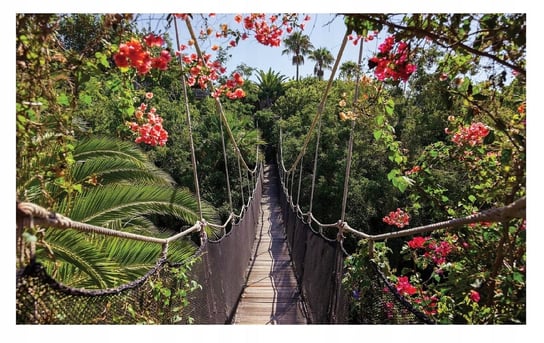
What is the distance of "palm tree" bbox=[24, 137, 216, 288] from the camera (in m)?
1.75

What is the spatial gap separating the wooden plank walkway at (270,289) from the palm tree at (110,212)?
0.83 metres

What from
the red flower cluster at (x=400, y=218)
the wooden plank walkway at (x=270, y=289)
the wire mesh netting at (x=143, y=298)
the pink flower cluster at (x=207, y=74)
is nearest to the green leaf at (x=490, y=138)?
the pink flower cluster at (x=207, y=74)

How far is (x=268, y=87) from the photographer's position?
19.4m

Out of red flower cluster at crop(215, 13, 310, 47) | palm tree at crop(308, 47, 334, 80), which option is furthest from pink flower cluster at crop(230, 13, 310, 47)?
palm tree at crop(308, 47, 334, 80)

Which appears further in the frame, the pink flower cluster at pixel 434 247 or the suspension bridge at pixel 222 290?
the pink flower cluster at pixel 434 247

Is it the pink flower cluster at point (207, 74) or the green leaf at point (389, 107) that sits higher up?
the pink flower cluster at point (207, 74)

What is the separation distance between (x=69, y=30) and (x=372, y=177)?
898 centimetres

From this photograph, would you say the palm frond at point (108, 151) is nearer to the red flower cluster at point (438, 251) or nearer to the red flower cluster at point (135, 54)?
the red flower cluster at point (135, 54)

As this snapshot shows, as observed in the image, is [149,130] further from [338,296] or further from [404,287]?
[404,287]

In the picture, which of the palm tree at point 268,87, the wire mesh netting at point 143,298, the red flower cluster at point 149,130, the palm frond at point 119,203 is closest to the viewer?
the wire mesh netting at point 143,298

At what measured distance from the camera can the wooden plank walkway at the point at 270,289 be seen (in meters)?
3.12

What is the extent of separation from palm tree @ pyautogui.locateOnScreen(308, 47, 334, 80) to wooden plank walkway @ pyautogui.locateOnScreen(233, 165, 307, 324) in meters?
15.3

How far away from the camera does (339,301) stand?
194 cm

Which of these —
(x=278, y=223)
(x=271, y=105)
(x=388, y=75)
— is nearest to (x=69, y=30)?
(x=388, y=75)
